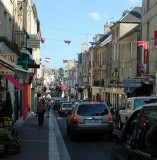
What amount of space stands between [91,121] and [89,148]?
7.52 feet

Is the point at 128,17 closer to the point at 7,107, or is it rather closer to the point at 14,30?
the point at 14,30

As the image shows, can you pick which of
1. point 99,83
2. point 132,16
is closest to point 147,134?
point 132,16

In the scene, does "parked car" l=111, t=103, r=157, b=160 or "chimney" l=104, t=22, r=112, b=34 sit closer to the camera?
Answer: "parked car" l=111, t=103, r=157, b=160

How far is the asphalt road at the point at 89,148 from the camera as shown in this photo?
12.7m

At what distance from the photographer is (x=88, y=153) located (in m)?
13.4

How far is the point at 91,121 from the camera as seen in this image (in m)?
17.0

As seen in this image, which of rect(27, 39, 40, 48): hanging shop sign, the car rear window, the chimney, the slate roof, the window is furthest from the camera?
the chimney

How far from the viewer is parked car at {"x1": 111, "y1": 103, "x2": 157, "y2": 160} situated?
189 inches

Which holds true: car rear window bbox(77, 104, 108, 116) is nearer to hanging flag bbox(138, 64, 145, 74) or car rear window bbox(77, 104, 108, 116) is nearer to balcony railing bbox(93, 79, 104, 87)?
hanging flag bbox(138, 64, 145, 74)

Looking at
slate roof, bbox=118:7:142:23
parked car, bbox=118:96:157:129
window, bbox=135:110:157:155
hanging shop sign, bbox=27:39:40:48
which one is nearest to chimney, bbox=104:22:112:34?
slate roof, bbox=118:7:142:23

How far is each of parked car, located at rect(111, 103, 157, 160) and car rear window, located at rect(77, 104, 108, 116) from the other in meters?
10.9

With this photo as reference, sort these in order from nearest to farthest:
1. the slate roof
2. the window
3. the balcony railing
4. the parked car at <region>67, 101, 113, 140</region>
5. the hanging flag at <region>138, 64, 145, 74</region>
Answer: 1. the window
2. the parked car at <region>67, 101, 113, 140</region>
3. the hanging flag at <region>138, 64, 145, 74</region>
4. the slate roof
5. the balcony railing

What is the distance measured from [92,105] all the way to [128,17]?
131 ft

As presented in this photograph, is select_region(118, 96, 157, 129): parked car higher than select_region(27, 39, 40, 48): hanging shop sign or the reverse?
the reverse
